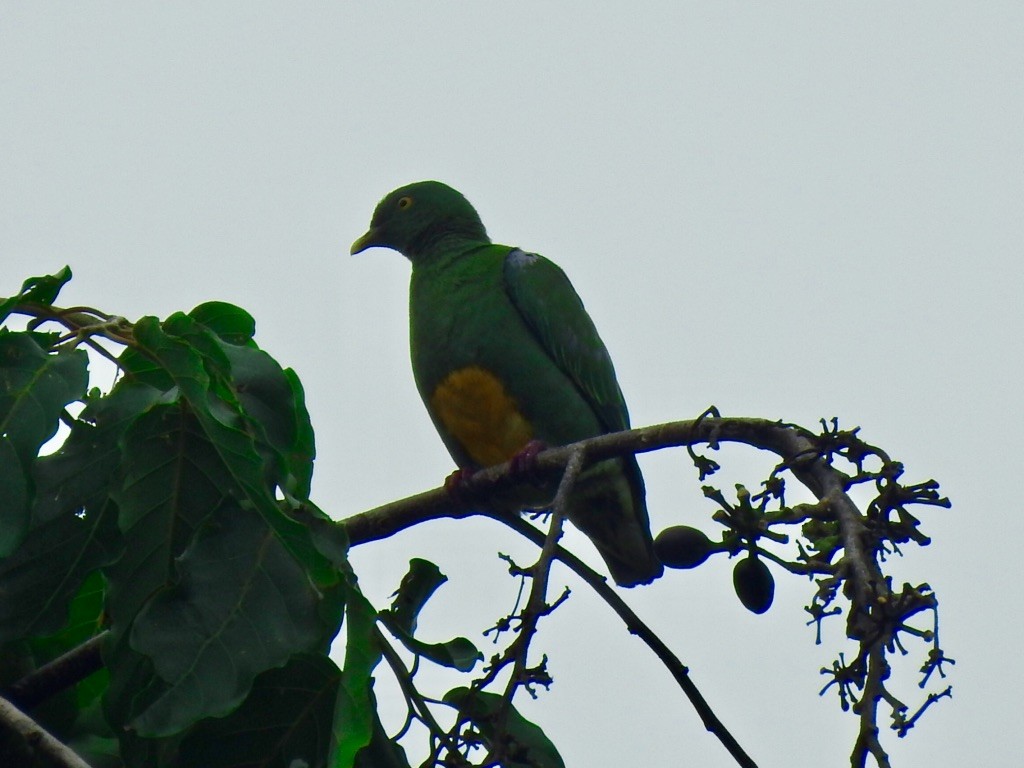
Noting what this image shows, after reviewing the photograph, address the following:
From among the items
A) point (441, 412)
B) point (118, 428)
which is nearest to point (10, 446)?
point (118, 428)

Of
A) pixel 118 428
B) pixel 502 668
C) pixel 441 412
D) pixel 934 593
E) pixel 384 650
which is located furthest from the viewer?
pixel 441 412

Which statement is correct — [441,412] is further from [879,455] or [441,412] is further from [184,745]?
[879,455]

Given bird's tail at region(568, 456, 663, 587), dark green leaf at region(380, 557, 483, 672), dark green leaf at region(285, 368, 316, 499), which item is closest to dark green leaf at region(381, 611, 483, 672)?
dark green leaf at region(380, 557, 483, 672)

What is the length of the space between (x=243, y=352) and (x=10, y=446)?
42 cm

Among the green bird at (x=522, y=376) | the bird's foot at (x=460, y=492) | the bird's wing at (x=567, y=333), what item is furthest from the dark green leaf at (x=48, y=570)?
the bird's wing at (x=567, y=333)

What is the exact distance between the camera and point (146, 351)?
1921mm

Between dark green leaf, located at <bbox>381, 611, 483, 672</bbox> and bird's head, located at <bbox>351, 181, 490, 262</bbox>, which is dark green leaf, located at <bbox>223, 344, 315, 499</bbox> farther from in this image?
bird's head, located at <bbox>351, 181, 490, 262</bbox>

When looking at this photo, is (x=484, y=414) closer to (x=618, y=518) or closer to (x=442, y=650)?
(x=618, y=518)

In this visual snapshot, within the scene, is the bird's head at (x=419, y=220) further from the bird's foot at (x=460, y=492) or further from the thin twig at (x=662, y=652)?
the thin twig at (x=662, y=652)

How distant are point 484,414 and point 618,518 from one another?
652mm

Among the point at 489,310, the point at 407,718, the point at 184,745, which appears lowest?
the point at 184,745

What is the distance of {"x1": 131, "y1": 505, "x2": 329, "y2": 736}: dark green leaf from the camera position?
1.79 m

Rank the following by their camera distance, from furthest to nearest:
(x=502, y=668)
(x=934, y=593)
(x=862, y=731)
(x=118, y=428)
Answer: (x=118, y=428) → (x=502, y=668) → (x=934, y=593) → (x=862, y=731)

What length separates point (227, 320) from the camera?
2318 millimetres
